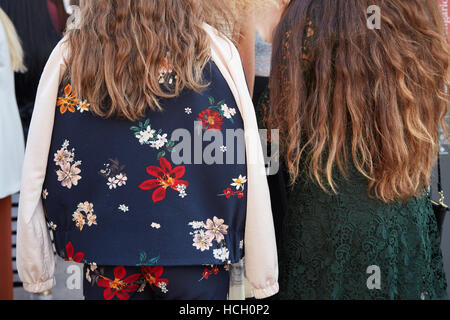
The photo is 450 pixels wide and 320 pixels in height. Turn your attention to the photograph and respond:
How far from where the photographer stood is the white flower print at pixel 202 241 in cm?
123

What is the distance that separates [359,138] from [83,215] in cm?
88

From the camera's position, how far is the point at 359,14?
1.28 metres

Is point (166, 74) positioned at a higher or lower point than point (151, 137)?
higher

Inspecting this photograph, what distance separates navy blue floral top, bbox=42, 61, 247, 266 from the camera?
48.2 inches

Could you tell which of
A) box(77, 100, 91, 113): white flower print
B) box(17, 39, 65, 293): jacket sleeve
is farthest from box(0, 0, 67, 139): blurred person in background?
box(77, 100, 91, 113): white flower print

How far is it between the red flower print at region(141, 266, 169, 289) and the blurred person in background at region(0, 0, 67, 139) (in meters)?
1.33

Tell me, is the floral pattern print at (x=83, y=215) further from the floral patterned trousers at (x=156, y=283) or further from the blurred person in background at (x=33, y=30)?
the blurred person in background at (x=33, y=30)

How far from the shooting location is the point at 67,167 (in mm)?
1259

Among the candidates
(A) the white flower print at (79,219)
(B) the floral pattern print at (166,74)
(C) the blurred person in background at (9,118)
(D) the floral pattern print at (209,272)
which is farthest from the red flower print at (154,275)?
(C) the blurred person in background at (9,118)

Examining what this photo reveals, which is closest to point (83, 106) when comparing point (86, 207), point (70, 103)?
point (70, 103)

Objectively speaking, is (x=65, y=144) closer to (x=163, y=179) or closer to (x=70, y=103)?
(x=70, y=103)

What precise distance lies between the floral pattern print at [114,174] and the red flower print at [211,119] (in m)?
0.27
